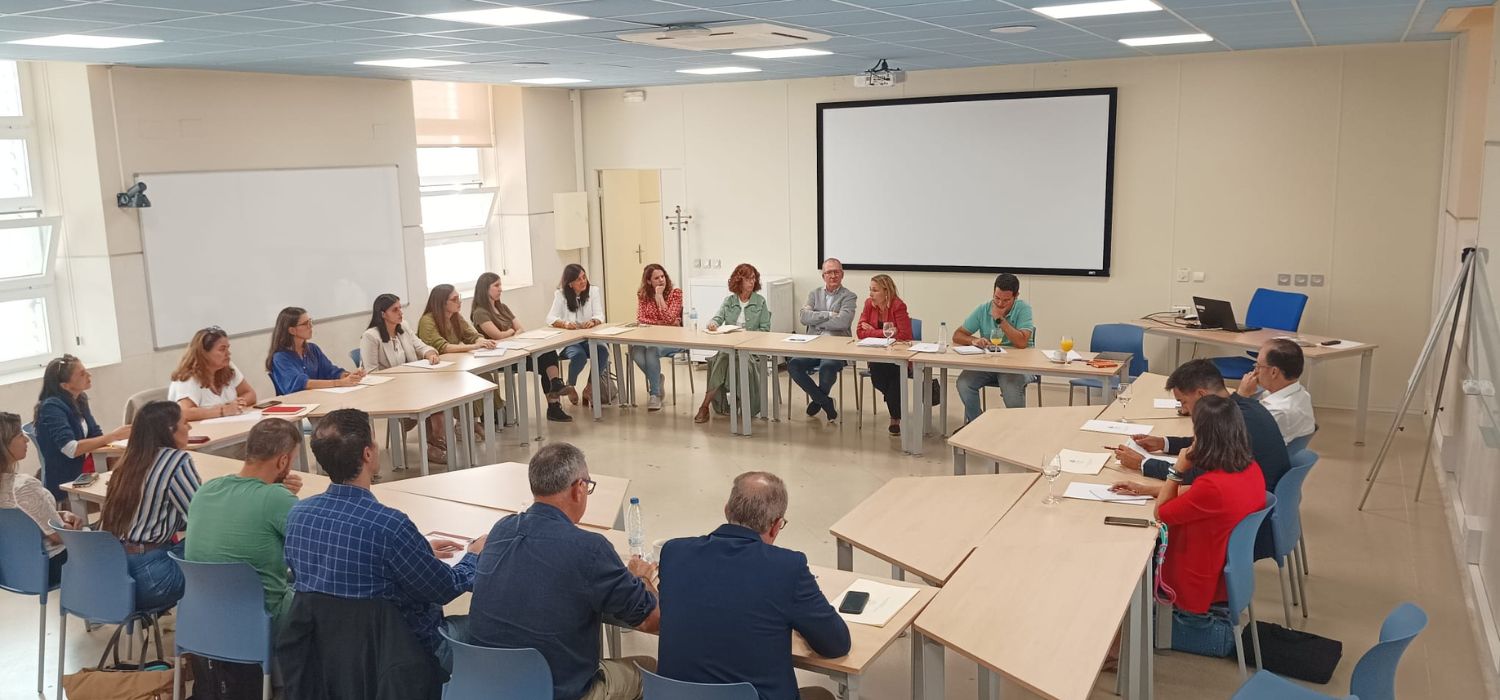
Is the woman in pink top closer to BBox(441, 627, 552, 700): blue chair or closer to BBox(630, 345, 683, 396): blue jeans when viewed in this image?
BBox(630, 345, 683, 396): blue jeans

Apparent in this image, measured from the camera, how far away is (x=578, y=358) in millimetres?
9469

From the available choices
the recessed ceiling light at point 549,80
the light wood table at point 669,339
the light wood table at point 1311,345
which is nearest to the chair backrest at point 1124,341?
the light wood table at point 1311,345

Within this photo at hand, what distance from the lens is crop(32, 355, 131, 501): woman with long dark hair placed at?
558 cm

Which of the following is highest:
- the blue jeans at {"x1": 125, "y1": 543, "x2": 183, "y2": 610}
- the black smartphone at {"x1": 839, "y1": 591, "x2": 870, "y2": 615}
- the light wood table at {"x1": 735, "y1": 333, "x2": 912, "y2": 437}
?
the light wood table at {"x1": 735, "y1": 333, "x2": 912, "y2": 437}

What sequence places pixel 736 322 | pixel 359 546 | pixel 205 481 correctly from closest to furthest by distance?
1. pixel 359 546
2. pixel 205 481
3. pixel 736 322

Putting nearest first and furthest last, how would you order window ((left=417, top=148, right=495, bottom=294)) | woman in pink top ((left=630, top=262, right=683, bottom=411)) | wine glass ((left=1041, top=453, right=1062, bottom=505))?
1. wine glass ((left=1041, top=453, right=1062, bottom=505))
2. woman in pink top ((left=630, top=262, right=683, bottom=411))
3. window ((left=417, top=148, right=495, bottom=294))

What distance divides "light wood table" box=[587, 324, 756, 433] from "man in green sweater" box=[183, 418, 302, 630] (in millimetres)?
4673

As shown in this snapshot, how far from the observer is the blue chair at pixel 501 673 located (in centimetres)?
309

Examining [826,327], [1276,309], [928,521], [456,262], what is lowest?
[928,521]

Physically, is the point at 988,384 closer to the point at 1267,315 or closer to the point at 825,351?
the point at 825,351

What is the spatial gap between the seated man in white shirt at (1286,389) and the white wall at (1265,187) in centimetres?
400

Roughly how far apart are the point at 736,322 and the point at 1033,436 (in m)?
4.01

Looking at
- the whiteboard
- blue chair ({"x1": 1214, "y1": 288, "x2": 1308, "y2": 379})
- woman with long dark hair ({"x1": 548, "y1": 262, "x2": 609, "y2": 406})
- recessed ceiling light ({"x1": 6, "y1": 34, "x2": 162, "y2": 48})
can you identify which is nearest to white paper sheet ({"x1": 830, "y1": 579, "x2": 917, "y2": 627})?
recessed ceiling light ({"x1": 6, "y1": 34, "x2": 162, "y2": 48})

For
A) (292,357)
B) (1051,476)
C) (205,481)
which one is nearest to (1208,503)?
(1051,476)
